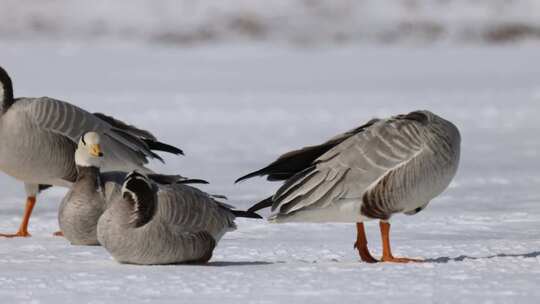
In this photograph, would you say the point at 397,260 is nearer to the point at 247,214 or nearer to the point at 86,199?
the point at 247,214

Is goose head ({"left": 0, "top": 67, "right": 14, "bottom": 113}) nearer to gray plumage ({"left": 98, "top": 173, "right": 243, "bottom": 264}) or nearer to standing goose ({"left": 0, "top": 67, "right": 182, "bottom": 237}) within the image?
standing goose ({"left": 0, "top": 67, "right": 182, "bottom": 237})

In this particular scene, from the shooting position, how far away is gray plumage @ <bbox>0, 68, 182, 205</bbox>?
8125 mm

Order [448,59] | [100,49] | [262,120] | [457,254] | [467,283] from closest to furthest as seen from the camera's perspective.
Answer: [467,283], [457,254], [262,120], [448,59], [100,49]

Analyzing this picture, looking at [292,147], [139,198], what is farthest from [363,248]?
[292,147]

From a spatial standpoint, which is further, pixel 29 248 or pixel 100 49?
pixel 100 49

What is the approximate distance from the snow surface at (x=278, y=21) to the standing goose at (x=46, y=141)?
45.5 metres

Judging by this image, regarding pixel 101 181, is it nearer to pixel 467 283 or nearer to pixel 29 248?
pixel 29 248

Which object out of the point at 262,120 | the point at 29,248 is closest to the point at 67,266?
the point at 29,248

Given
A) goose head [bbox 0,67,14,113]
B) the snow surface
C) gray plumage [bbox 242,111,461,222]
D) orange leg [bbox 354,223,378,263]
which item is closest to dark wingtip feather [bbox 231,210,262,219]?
gray plumage [bbox 242,111,461,222]

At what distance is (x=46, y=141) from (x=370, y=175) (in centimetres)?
287

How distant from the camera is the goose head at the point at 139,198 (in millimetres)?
6086

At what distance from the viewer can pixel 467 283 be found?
18.1 feet

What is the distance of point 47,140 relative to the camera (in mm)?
8133

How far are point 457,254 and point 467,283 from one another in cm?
150
